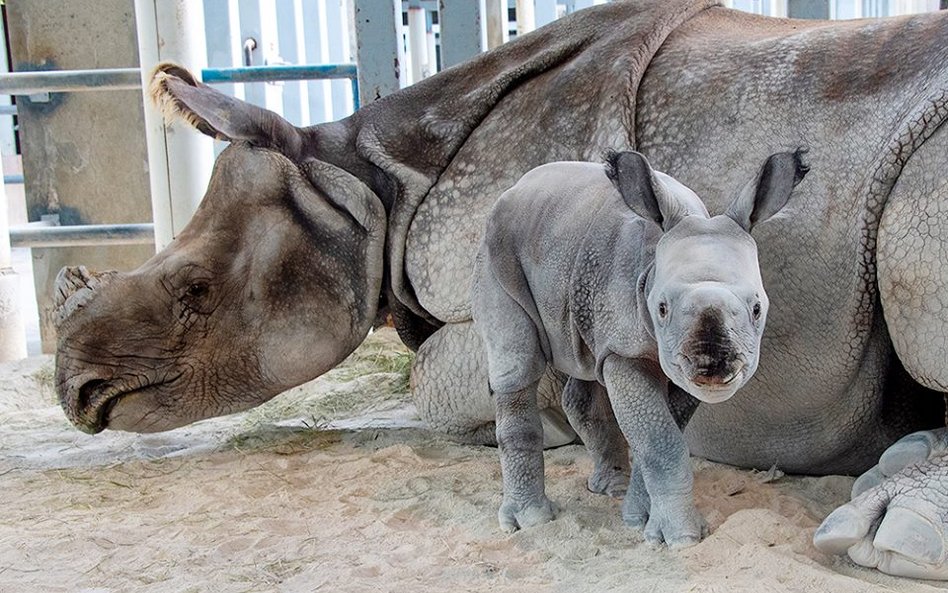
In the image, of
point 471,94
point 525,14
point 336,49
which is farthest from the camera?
point 336,49

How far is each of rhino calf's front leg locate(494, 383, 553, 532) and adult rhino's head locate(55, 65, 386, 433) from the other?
107 centimetres

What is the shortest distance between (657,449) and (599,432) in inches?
24.3

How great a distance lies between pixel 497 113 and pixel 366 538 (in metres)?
1.67

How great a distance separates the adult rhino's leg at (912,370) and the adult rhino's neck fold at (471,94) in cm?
114

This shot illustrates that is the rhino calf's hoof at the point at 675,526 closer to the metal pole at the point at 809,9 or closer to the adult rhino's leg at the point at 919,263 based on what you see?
the adult rhino's leg at the point at 919,263

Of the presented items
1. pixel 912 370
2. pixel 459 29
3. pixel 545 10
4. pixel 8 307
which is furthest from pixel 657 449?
pixel 545 10

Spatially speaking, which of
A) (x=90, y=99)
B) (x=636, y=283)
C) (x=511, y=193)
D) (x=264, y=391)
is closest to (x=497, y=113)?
(x=511, y=193)

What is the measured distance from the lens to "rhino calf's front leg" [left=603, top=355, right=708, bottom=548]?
9.20ft

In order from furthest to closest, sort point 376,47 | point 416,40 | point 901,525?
point 416,40, point 376,47, point 901,525

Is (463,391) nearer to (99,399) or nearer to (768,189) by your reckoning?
(99,399)

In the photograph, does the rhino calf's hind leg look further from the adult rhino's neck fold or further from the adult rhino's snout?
the adult rhino's snout

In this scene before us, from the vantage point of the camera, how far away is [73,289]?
412cm

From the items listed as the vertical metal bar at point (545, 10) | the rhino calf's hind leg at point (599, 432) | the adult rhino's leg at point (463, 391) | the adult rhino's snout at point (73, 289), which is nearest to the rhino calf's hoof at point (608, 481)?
the rhino calf's hind leg at point (599, 432)

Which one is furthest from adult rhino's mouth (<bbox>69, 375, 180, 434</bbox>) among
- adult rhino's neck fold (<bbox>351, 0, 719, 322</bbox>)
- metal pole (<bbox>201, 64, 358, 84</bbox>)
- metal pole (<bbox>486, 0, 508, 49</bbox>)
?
metal pole (<bbox>486, 0, 508, 49</bbox>)
